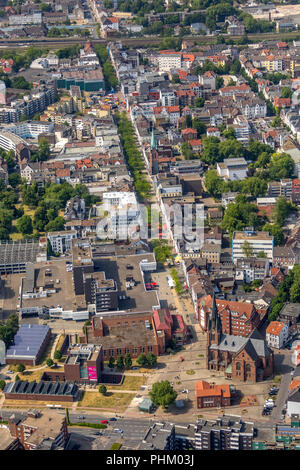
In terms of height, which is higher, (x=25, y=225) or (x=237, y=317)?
(x=25, y=225)

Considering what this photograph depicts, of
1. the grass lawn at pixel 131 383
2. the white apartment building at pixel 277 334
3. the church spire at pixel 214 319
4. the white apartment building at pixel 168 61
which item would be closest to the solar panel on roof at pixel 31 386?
the grass lawn at pixel 131 383

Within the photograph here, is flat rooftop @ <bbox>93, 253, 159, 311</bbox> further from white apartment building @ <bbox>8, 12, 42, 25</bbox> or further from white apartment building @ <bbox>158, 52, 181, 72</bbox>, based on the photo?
white apartment building @ <bbox>8, 12, 42, 25</bbox>

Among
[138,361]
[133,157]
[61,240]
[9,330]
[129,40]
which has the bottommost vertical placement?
[138,361]

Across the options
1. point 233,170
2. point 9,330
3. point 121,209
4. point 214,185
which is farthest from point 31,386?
point 233,170

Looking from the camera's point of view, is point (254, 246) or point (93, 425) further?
point (254, 246)

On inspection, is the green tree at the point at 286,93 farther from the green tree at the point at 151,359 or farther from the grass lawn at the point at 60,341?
the green tree at the point at 151,359

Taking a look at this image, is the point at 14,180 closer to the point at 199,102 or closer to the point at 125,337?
the point at 199,102

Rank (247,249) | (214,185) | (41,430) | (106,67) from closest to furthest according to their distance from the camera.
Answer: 1. (41,430)
2. (247,249)
3. (214,185)
4. (106,67)

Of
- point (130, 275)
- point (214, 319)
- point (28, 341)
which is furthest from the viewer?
point (130, 275)
